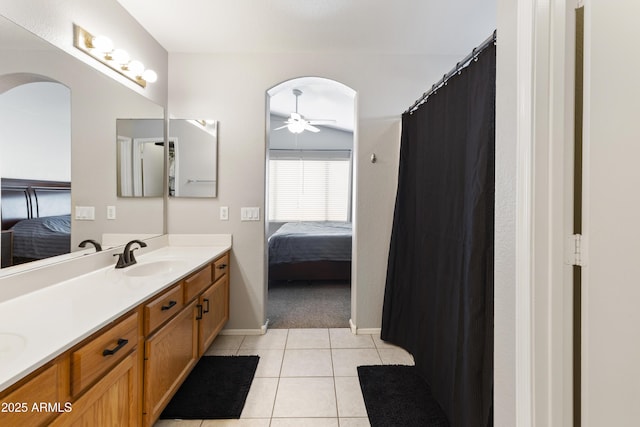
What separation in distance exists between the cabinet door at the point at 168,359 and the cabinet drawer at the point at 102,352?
158 mm

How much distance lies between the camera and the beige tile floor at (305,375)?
1.55 m

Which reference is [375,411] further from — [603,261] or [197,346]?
[603,261]

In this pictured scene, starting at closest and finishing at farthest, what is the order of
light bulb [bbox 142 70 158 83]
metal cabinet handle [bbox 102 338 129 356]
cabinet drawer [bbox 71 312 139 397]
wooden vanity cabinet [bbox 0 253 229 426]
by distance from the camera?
wooden vanity cabinet [bbox 0 253 229 426]
cabinet drawer [bbox 71 312 139 397]
metal cabinet handle [bbox 102 338 129 356]
light bulb [bbox 142 70 158 83]

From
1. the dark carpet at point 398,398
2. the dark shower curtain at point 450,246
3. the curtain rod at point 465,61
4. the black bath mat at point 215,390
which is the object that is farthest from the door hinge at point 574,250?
→ the black bath mat at point 215,390

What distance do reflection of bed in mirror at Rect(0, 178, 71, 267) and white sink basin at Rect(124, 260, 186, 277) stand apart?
0.36 meters

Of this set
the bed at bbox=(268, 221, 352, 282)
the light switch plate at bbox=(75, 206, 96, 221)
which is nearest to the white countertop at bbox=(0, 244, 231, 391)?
the light switch plate at bbox=(75, 206, 96, 221)

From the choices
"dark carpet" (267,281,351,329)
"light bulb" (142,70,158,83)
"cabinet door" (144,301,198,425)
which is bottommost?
"dark carpet" (267,281,351,329)

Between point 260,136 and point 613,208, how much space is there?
7.37 ft

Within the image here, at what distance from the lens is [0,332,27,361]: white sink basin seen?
0.77m

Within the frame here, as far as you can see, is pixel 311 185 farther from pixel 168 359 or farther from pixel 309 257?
pixel 168 359

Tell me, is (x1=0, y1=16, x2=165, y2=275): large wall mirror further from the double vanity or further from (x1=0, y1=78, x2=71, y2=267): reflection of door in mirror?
the double vanity

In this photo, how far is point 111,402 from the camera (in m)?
1.06

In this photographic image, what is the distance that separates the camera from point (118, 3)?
185cm

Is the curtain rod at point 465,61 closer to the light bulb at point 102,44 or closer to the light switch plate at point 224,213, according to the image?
the light switch plate at point 224,213
